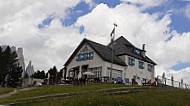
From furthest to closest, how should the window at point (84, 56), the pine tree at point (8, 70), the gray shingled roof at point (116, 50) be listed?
1. the pine tree at point (8, 70)
2. the window at point (84, 56)
3. the gray shingled roof at point (116, 50)

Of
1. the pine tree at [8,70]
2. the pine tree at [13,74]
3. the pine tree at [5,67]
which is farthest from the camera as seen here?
the pine tree at [13,74]

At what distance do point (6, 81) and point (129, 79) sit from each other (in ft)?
113

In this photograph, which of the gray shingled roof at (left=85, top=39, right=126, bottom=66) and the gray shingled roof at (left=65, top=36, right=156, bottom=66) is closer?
the gray shingled roof at (left=85, top=39, right=126, bottom=66)

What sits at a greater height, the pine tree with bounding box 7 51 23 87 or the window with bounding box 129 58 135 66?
the window with bounding box 129 58 135 66

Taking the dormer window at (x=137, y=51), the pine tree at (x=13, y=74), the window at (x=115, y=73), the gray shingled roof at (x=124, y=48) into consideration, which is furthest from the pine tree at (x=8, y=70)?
the dormer window at (x=137, y=51)

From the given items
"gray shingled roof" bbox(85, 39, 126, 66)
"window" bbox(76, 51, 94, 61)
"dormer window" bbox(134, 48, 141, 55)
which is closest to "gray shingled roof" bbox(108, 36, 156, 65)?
"dormer window" bbox(134, 48, 141, 55)

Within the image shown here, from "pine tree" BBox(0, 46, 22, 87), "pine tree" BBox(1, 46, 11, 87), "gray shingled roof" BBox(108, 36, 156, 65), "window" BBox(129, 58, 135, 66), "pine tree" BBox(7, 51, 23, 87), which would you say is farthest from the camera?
"pine tree" BBox(7, 51, 23, 87)

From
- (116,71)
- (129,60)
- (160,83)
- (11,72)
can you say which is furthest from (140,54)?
(11,72)

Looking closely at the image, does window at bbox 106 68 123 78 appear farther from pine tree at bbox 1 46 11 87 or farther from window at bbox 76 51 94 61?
pine tree at bbox 1 46 11 87

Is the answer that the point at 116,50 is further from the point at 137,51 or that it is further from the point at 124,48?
the point at 137,51

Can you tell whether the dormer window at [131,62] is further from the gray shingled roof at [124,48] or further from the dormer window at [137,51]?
the dormer window at [137,51]

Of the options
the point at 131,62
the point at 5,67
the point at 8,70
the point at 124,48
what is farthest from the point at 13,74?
the point at 131,62

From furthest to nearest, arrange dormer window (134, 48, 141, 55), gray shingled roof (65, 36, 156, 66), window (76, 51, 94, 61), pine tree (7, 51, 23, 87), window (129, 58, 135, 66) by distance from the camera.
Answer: pine tree (7, 51, 23, 87)
dormer window (134, 48, 141, 55)
window (129, 58, 135, 66)
window (76, 51, 94, 61)
gray shingled roof (65, 36, 156, 66)

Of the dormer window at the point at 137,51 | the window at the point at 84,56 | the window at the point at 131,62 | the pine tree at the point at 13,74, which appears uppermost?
the dormer window at the point at 137,51
